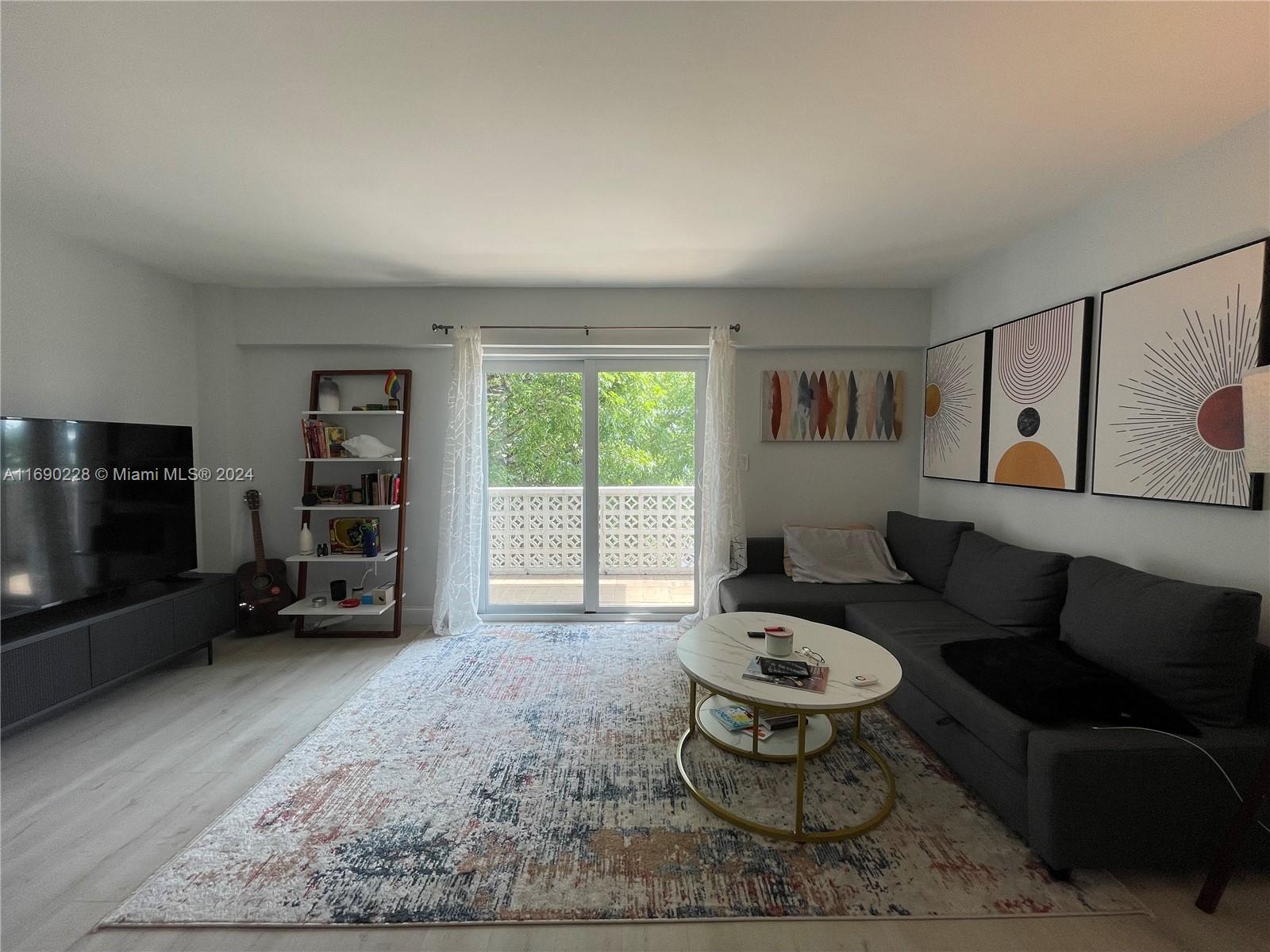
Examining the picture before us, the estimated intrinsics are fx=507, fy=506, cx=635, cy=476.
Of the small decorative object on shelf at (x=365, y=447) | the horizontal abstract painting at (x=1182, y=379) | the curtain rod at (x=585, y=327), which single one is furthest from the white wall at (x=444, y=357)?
the horizontal abstract painting at (x=1182, y=379)

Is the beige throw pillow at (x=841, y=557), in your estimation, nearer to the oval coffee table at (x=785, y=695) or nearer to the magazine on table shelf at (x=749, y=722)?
the oval coffee table at (x=785, y=695)

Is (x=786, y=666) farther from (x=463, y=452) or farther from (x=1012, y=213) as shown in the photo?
(x=463, y=452)

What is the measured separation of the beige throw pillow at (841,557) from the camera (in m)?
3.32

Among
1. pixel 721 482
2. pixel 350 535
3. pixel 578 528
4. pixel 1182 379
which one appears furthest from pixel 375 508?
pixel 1182 379

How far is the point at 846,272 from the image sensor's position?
3.29 m

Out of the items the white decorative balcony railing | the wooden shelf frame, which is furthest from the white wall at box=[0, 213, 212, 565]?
the white decorative balcony railing

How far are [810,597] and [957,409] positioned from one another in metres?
1.59

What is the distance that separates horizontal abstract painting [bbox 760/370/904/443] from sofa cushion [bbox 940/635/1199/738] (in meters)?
2.11

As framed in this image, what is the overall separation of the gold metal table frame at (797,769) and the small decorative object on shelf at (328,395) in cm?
313

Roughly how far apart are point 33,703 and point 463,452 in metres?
2.29

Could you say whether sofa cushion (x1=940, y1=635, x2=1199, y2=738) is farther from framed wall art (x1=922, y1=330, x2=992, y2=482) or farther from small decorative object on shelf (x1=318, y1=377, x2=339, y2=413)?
small decorative object on shelf (x1=318, y1=377, x2=339, y2=413)

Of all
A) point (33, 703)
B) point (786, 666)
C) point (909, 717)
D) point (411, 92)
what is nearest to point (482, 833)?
point (786, 666)

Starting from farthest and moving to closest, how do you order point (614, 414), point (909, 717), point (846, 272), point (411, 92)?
point (614, 414)
point (846, 272)
point (909, 717)
point (411, 92)

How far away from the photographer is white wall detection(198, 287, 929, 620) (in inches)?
143
